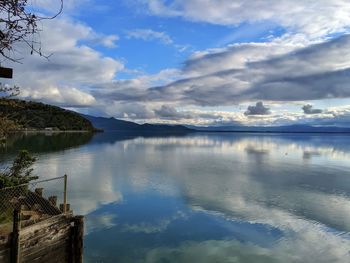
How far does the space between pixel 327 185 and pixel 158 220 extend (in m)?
28.6

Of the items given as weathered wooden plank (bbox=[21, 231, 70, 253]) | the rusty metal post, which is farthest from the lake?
weathered wooden plank (bbox=[21, 231, 70, 253])

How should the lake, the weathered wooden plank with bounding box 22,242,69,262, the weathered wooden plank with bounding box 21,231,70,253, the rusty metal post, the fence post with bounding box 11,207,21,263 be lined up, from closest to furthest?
the fence post with bounding box 11,207,21,263 → the weathered wooden plank with bounding box 21,231,70,253 → the weathered wooden plank with bounding box 22,242,69,262 → the rusty metal post → the lake

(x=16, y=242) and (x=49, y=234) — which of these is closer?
(x=16, y=242)

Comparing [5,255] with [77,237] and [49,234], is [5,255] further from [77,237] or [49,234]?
[77,237]

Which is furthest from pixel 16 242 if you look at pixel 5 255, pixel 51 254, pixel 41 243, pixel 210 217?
pixel 210 217

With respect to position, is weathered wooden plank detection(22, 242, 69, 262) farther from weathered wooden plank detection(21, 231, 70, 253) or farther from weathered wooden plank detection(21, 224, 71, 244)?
weathered wooden plank detection(21, 224, 71, 244)

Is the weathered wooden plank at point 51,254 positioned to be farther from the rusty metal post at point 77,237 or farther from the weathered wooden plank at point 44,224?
the weathered wooden plank at point 44,224

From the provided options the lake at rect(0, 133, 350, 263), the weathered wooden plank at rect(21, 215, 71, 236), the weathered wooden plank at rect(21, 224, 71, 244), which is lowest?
the lake at rect(0, 133, 350, 263)

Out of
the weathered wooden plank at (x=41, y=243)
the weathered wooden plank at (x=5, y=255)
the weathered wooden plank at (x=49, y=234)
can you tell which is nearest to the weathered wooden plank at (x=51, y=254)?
the weathered wooden plank at (x=41, y=243)

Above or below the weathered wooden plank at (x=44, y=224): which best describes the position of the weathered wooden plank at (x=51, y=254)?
below

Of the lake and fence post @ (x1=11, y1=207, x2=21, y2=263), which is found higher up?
fence post @ (x1=11, y1=207, x2=21, y2=263)

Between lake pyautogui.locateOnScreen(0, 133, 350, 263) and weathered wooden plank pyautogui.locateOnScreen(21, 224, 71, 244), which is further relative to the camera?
lake pyautogui.locateOnScreen(0, 133, 350, 263)

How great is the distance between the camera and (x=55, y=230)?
587 inches

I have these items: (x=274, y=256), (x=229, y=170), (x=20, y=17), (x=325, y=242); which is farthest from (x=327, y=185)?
(x=20, y=17)
